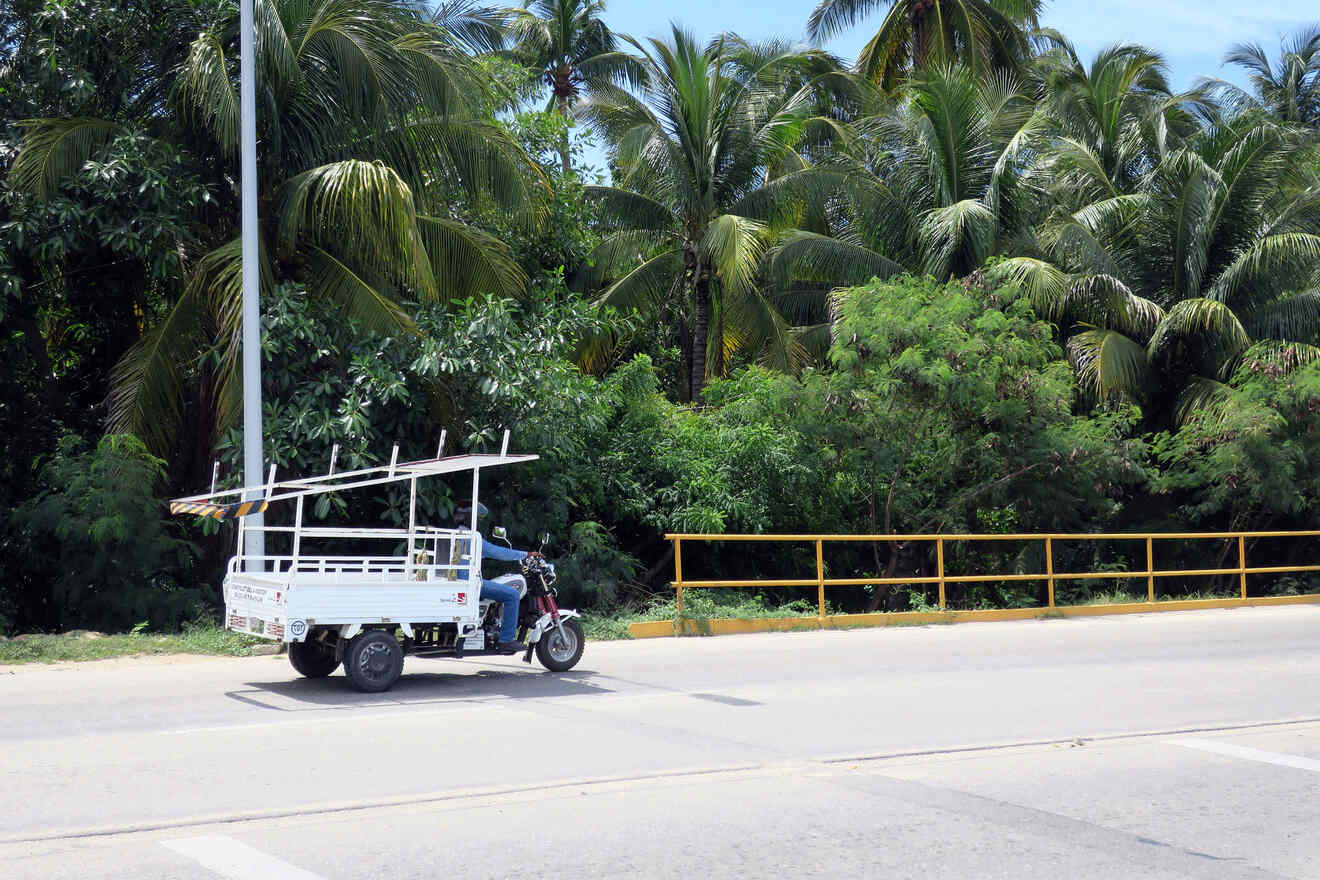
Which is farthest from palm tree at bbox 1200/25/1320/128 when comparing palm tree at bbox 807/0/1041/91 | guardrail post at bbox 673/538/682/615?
guardrail post at bbox 673/538/682/615

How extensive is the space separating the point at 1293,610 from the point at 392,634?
1587 cm

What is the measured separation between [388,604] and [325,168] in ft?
24.2

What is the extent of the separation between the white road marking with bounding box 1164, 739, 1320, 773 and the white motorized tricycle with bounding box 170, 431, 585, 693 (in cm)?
566

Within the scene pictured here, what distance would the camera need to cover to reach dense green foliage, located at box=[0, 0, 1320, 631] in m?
16.6

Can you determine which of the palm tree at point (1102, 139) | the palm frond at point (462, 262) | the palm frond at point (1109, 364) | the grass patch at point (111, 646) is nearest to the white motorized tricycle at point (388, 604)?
the grass patch at point (111, 646)

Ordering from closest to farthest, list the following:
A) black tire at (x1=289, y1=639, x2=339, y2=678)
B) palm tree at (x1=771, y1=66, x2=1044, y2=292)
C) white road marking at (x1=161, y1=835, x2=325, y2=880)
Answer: white road marking at (x1=161, y1=835, x2=325, y2=880)
black tire at (x1=289, y1=639, x2=339, y2=678)
palm tree at (x1=771, y1=66, x2=1044, y2=292)

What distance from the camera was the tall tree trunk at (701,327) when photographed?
26.6 m

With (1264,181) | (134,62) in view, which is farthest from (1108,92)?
(134,62)

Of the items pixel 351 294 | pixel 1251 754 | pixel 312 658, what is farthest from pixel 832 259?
pixel 1251 754

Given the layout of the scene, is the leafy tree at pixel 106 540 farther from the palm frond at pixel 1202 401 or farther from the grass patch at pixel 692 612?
the palm frond at pixel 1202 401

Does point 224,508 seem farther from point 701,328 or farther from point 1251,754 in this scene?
→ point 701,328

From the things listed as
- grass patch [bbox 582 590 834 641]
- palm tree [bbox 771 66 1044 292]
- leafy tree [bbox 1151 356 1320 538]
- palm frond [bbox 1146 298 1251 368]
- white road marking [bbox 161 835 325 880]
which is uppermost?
palm tree [bbox 771 66 1044 292]

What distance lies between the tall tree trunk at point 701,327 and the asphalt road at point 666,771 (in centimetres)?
1384

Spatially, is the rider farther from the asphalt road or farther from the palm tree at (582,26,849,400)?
the palm tree at (582,26,849,400)
